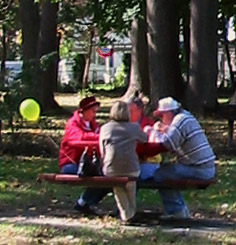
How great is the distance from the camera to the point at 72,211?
9.38m

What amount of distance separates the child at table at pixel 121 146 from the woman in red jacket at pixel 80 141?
1.41ft

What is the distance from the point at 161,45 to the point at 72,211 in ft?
38.9

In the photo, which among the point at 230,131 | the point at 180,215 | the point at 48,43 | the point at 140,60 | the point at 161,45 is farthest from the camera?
the point at 140,60

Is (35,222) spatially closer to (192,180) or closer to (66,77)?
(192,180)

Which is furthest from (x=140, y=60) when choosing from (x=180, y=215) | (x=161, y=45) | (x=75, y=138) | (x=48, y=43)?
(x=180, y=215)

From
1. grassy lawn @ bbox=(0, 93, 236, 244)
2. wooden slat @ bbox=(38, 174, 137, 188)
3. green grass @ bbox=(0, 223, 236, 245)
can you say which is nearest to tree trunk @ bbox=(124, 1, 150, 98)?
grassy lawn @ bbox=(0, 93, 236, 244)

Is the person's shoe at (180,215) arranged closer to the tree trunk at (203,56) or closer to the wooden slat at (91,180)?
the wooden slat at (91,180)

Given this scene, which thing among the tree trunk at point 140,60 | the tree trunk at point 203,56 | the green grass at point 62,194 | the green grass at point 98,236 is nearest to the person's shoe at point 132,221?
the green grass at point 98,236

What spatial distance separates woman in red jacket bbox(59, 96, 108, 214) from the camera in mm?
8859

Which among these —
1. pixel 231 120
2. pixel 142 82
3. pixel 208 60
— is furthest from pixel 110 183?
pixel 142 82

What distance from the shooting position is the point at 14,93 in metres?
14.2

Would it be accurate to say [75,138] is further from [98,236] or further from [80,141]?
[98,236]

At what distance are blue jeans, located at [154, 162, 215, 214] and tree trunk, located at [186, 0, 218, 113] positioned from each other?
11.9 meters

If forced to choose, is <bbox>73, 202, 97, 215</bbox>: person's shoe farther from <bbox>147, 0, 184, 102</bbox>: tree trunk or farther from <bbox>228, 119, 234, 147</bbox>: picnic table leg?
<bbox>147, 0, 184, 102</bbox>: tree trunk
